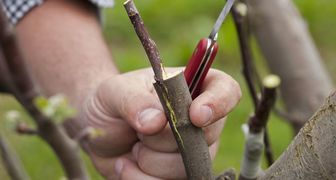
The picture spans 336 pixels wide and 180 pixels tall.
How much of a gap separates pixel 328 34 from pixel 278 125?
0.99 meters

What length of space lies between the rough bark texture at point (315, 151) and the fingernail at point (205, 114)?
9 centimetres

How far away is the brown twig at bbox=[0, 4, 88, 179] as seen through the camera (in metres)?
0.94

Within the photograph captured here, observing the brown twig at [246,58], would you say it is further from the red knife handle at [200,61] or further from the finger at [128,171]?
the red knife handle at [200,61]

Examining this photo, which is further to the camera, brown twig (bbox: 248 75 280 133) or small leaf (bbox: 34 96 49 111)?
small leaf (bbox: 34 96 49 111)

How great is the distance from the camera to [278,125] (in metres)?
3.23

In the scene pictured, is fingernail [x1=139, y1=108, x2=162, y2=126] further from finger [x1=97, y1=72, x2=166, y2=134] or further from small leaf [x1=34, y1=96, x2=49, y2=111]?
small leaf [x1=34, y1=96, x2=49, y2=111]

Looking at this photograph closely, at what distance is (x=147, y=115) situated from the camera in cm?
88

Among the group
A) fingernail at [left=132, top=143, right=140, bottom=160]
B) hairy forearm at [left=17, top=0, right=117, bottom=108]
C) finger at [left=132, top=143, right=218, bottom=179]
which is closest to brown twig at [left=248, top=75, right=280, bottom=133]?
finger at [left=132, top=143, right=218, bottom=179]

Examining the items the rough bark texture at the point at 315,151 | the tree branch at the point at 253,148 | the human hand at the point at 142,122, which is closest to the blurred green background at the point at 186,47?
the human hand at the point at 142,122

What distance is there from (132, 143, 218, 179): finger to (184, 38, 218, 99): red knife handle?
0.49ft

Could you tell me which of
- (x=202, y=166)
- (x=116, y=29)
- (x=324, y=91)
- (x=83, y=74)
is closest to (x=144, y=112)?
(x=202, y=166)

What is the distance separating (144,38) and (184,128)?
0.36ft

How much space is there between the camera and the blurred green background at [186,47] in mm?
3119

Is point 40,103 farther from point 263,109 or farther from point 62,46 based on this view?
point 62,46
